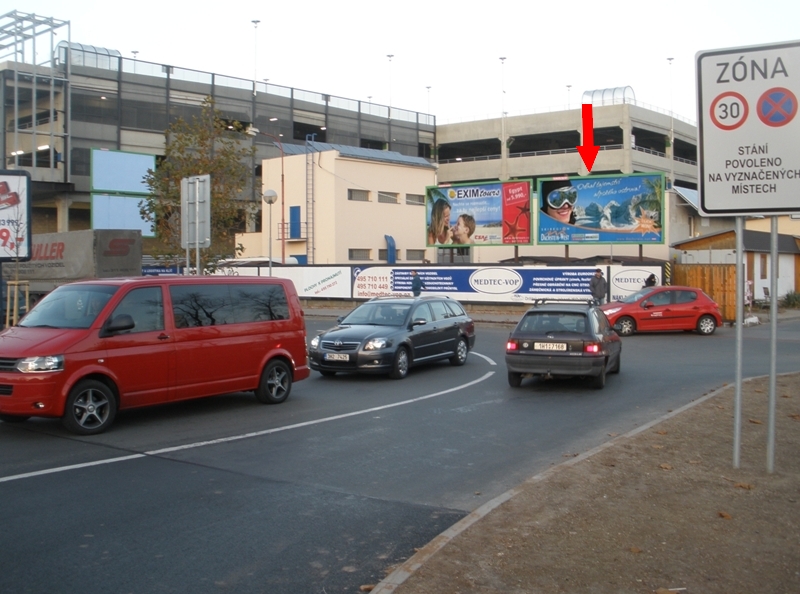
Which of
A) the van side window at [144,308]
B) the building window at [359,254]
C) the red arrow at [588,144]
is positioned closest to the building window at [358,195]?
the building window at [359,254]

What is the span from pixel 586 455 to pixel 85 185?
51.5 meters

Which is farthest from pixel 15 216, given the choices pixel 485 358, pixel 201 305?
pixel 485 358

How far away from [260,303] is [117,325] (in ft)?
8.92

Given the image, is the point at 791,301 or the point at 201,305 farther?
the point at 791,301

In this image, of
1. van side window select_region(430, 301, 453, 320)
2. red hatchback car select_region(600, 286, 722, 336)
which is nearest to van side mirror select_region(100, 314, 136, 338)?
van side window select_region(430, 301, 453, 320)

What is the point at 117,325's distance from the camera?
10156mm

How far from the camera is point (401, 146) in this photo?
2778 inches

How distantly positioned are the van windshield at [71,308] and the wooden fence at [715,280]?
79.9 ft

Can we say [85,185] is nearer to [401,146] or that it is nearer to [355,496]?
[401,146]

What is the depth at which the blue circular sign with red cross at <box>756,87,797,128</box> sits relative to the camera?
23.0 feet

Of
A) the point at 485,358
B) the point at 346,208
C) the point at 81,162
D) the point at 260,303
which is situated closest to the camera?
the point at 260,303

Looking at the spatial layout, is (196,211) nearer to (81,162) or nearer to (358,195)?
(358,195)

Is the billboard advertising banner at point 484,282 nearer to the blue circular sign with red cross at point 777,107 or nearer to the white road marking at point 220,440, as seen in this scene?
the white road marking at point 220,440

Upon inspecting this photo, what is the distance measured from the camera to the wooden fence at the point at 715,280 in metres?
29.5
